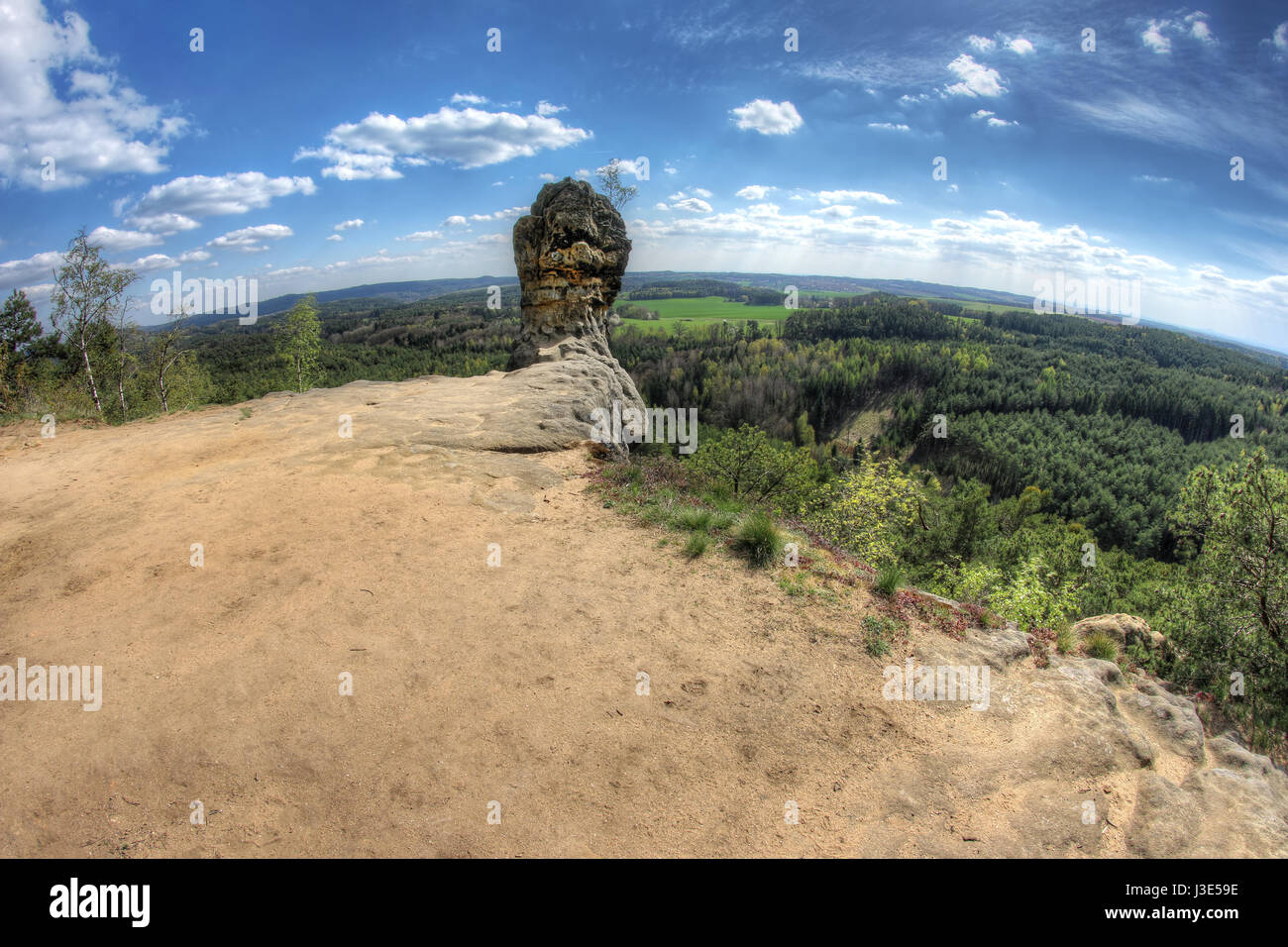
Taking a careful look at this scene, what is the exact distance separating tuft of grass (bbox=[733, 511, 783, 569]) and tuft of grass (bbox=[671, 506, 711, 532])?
2.57 feet

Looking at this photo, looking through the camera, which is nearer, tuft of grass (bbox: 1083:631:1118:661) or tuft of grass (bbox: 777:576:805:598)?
tuft of grass (bbox: 777:576:805:598)

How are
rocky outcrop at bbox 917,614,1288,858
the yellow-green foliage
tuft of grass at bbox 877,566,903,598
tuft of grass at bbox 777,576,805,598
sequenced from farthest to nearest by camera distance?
the yellow-green foliage < tuft of grass at bbox 877,566,903,598 < tuft of grass at bbox 777,576,805,598 < rocky outcrop at bbox 917,614,1288,858

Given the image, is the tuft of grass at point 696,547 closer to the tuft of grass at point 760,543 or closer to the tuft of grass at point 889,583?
the tuft of grass at point 760,543

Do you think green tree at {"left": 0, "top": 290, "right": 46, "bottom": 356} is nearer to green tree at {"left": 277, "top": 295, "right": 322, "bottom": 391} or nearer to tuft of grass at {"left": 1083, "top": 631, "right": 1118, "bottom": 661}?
green tree at {"left": 277, "top": 295, "right": 322, "bottom": 391}

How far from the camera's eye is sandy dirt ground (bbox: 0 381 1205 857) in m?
5.23

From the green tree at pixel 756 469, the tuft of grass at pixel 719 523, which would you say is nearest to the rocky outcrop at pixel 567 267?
the green tree at pixel 756 469

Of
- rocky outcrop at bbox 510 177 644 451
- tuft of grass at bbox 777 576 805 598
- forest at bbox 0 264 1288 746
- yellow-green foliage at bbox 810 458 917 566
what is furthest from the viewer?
rocky outcrop at bbox 510 177 644 451

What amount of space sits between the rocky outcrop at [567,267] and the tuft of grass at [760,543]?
47.5ft

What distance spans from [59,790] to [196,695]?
1278mm

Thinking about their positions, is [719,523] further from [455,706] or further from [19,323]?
[19,323]

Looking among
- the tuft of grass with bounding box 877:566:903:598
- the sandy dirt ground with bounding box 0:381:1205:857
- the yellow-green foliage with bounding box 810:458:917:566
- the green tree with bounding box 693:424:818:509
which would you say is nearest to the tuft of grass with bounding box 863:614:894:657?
the sandy dirt ground with bounding box 0:381:1205:857

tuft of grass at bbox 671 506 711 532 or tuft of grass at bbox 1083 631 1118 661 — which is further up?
tuft of grass at bbox 671 506 711 532
